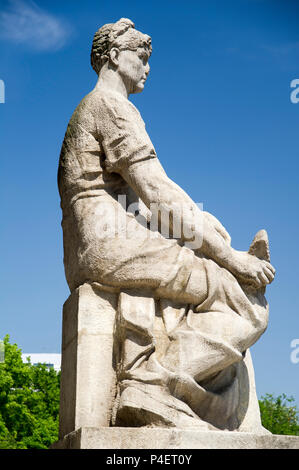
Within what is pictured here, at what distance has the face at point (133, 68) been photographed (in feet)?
23.9

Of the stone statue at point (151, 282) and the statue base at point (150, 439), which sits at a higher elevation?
the stone statue at point (151, 282)

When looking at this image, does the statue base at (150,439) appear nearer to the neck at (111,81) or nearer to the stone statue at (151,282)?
the stone statue at (151,282)

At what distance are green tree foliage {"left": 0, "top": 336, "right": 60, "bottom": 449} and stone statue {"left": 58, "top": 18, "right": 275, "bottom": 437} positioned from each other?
A: 19270 millimetres

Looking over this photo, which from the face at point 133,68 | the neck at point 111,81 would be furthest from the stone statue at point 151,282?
the face at point 133,68

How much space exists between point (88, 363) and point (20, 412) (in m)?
21.2

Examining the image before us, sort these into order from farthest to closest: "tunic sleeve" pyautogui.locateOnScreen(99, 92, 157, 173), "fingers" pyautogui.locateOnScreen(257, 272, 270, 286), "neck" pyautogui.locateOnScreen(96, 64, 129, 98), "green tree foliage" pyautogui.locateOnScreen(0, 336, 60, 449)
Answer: "green tree foliage" pyautogui.locateOnScreen(0, 336, 60, 449) → "neck" pyautogui.locateOnScreen(96, 64, 129, 98) → "fingers" pyautogui.locateOnScreen(257, 272, 270, 286) → "tunic sleeve" pyautogui.locateOnScreen(99, 92, 157, 173)

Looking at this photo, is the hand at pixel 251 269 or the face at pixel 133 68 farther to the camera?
the face at pixel 133 68

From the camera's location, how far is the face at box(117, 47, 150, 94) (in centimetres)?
727

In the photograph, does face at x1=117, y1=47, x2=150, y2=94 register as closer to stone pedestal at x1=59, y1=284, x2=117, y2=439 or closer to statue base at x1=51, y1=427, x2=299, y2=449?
stone pedestal at x1=59, y1=284, x2=117, y2=439

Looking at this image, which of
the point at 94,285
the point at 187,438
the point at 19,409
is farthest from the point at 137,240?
the point at 19,409

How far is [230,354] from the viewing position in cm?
618

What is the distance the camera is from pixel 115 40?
7.28 meters

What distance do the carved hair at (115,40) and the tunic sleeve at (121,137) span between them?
85 centimetres

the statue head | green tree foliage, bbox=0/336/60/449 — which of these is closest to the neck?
the statue head
